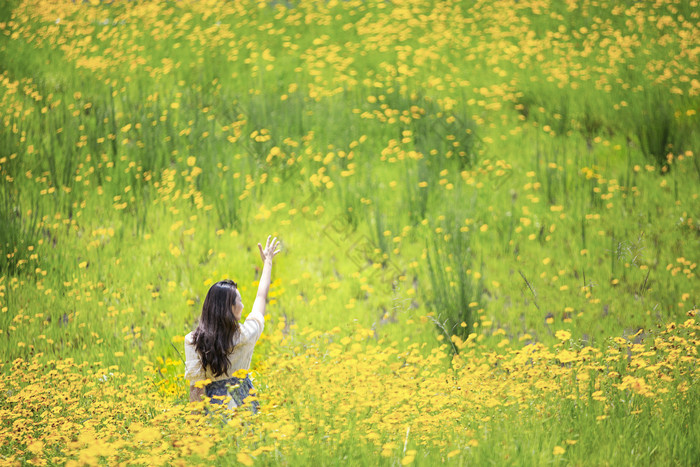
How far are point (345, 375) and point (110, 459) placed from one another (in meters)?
1.63

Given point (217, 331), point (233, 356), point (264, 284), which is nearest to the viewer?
point (217, 331)

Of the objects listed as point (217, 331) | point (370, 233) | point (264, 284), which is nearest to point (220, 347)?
point (217, 331)

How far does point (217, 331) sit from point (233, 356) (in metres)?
0.23

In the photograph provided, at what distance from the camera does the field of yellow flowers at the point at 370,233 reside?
3.53 metres

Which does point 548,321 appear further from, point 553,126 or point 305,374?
point 553,126

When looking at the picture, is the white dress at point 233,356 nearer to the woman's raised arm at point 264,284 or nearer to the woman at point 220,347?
the woman at point 220,347

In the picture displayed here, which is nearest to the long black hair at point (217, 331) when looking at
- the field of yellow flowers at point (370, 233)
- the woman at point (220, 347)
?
the woman at point (220, 347)

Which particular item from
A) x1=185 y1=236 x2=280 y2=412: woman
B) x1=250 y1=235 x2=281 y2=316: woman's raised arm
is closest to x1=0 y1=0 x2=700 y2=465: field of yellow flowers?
x1=185 y1=236 x2=280 y2=412: woman

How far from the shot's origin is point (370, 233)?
5.98 metres

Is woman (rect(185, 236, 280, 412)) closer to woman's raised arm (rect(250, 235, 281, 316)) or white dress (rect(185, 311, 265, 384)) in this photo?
white dress (rect(185, 311, 265, 384))

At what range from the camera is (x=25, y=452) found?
365cm

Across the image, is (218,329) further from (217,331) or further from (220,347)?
(220,347)

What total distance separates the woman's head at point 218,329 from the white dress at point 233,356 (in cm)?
4

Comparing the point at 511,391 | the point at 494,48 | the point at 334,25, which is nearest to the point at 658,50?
the point at 494,48
